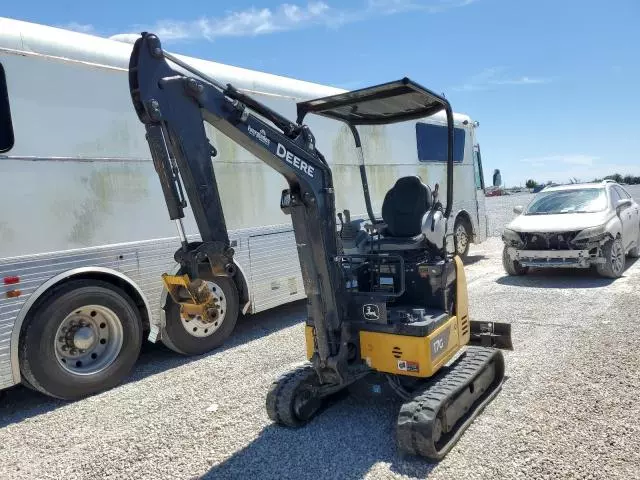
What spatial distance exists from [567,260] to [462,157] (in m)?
4.10

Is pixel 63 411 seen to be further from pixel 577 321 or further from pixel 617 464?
pixel 577 321

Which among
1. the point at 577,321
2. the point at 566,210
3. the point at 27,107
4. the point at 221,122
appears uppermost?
the point at 27,107

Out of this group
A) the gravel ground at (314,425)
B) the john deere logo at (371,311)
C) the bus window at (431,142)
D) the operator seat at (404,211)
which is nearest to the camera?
the gravel ground at (314,425)

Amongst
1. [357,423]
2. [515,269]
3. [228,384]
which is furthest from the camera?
[515,269]

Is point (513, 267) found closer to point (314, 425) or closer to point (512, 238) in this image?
point (512, 238)

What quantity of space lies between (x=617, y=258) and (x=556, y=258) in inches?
43.0

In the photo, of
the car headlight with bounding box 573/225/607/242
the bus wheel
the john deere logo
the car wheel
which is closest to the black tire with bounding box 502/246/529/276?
the car headlight with bounding box 573/225/607/242

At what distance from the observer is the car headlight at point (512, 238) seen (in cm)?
963

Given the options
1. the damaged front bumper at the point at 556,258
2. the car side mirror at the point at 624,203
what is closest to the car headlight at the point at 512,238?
the damaged front bumper at the point at 556,258

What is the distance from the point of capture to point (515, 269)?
991cm

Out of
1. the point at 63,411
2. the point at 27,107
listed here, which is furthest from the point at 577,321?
the point at 27,107

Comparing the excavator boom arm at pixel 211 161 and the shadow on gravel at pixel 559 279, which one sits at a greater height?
the excavator boom arm at pixel 211 161

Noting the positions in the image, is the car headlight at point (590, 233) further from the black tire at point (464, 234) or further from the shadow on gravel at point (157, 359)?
the shadow on gravel at point (157, 359)

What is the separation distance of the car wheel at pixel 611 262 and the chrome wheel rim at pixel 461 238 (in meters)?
3.34
